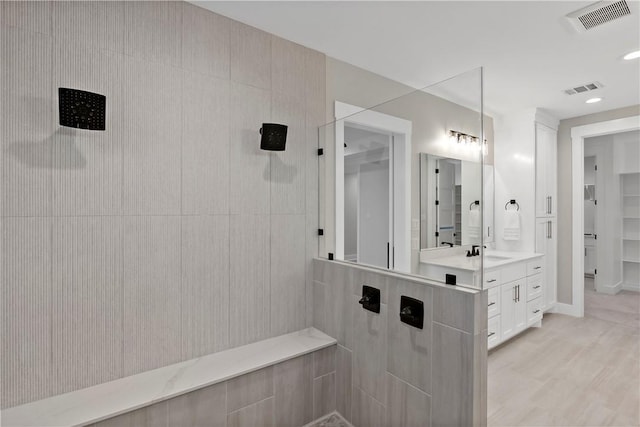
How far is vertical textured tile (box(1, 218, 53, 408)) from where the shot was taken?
1.39 metres

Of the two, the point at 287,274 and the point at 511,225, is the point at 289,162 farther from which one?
the point at 511,225

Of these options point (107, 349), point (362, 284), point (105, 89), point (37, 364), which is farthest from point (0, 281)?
point (362, 284)

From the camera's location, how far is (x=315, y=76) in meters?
2.39

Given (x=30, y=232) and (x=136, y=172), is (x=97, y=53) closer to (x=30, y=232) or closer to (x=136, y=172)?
(x=136, y=172)

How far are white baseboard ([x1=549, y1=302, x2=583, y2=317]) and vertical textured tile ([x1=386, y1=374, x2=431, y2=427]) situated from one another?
3.77m

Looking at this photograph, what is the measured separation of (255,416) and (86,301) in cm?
108

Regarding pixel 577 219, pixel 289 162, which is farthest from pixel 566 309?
pixel 289 162

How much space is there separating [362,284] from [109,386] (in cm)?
143

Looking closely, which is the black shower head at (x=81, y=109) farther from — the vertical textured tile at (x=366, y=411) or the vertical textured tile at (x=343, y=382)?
the vertical textured tile at (x=366, y=411)

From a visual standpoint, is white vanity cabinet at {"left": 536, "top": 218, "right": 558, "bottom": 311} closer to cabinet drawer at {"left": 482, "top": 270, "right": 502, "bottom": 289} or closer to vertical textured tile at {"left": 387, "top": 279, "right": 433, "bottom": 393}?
cabinet drawer at {"left": 482, "top": 270, "right": 502, "bottom": 289}

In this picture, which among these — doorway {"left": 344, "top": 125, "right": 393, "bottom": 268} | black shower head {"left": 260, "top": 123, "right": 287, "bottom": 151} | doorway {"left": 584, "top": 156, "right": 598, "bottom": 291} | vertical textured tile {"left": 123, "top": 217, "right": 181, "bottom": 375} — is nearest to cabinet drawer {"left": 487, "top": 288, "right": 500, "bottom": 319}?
doorway {"left": 344, "top": 125, "right": 393, "bottom": 268}

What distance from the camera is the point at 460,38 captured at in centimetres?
226

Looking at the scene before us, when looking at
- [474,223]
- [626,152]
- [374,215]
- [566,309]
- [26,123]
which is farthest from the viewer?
[626,152]

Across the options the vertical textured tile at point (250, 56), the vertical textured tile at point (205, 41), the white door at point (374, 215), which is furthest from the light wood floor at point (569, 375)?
the vertical textured tile at point (205, 41)
